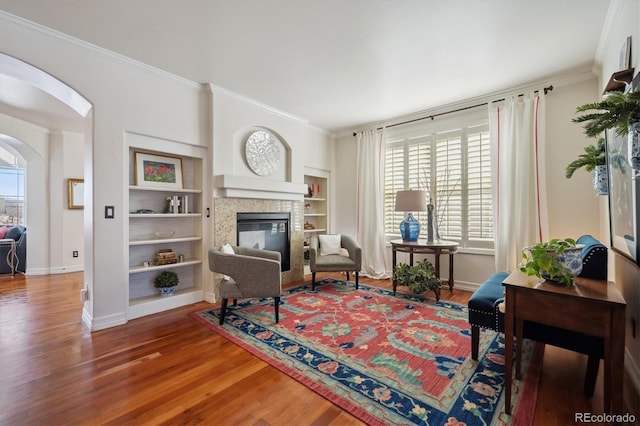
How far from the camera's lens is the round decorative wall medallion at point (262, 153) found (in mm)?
4055

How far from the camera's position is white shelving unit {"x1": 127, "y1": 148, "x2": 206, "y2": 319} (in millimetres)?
3238

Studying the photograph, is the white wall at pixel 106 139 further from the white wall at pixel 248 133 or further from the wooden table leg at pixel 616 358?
the wooden table leg at pixel 616 358

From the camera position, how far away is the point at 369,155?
505 centimetres

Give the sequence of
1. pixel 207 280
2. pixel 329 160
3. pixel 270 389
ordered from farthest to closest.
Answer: pixel 329 160
pixel 207 280
pixel 270 389

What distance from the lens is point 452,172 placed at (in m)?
4.27

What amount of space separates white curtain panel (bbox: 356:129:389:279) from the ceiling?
124cm

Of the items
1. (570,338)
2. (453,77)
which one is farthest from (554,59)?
(570,338)

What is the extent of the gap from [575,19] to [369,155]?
304 cm

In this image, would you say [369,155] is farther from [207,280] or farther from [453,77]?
[207,280]

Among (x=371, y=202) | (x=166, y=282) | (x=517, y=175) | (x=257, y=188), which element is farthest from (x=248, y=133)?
(x=517, y=175)

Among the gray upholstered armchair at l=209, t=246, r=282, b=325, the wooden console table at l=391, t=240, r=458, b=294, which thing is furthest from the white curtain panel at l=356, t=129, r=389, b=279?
the gray upholstered armchair at l=209, t=246, r=282, b=325

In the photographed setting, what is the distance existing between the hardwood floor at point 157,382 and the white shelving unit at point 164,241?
53cm

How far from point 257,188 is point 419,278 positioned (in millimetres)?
2532

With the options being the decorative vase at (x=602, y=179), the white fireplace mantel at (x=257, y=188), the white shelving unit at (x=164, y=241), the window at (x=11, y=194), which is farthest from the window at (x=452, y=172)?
the window at (x=11, y=194)
